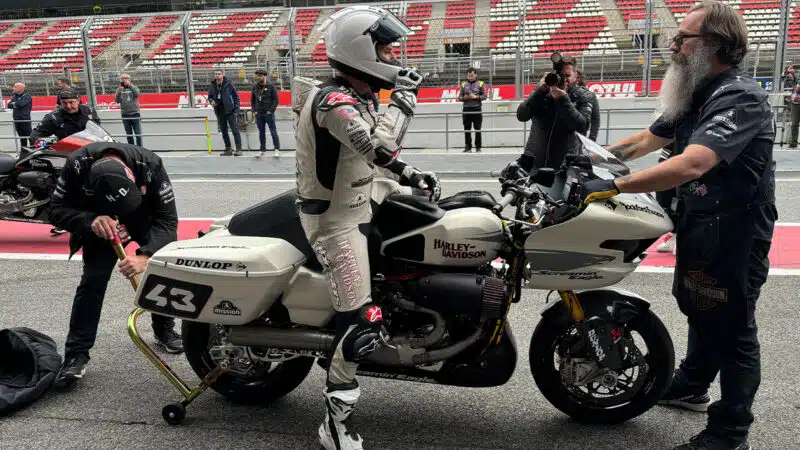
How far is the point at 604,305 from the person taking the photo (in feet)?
11.1

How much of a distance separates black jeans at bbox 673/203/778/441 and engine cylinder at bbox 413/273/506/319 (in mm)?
881

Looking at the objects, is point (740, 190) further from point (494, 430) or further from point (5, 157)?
point (5, 157)

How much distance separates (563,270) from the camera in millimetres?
3258

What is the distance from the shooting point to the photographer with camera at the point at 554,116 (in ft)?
22.6

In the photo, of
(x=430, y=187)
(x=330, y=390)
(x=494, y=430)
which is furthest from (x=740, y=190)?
(x=330, y=390)

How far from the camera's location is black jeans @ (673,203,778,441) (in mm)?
3113

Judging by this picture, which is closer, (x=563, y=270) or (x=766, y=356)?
(x=563, y=270)

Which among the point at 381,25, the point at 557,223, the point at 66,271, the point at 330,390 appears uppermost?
the point at 381,25

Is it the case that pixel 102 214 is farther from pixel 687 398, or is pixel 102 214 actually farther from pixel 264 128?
pixel 264 128

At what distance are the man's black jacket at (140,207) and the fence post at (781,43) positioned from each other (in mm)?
11852

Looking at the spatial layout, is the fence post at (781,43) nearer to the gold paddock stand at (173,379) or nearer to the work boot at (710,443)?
the work boot at (710,443)

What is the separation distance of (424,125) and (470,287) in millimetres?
12699

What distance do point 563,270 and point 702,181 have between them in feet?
2.38

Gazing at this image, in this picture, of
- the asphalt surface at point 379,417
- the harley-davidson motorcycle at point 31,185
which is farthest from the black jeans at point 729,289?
the harley-davidson motorcycle at point 31,185
